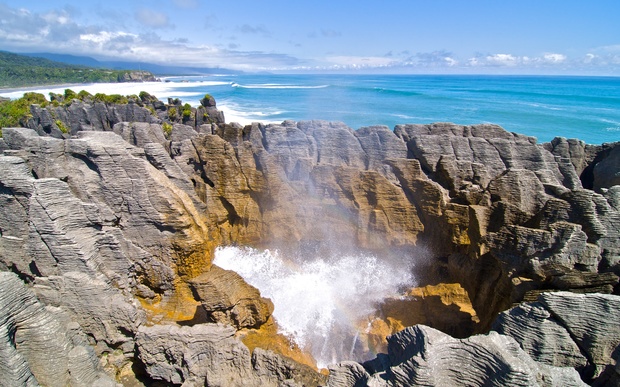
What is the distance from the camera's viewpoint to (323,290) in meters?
11.2

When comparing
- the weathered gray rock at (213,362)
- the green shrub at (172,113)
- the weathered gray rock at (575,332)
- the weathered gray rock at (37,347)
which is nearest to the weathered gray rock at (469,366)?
the weathered gray rock at (575,332)

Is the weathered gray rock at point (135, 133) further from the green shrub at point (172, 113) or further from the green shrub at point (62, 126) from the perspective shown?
the green shrub at point (172, 113)

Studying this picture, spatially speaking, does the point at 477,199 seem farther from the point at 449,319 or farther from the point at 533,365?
the point at 533,365

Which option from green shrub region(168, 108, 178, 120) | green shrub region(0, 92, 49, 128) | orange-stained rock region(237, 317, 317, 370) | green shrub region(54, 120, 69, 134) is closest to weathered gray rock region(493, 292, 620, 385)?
orange-stained rock region(237, 317, 317, 370)

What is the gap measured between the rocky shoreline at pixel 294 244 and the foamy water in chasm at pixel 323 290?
0.46 meters

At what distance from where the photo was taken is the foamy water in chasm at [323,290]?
31.5 ft

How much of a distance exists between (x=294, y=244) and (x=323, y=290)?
6.69ft

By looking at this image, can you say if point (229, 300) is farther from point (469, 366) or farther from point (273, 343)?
point (469, 366)

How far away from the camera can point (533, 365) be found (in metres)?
4.95

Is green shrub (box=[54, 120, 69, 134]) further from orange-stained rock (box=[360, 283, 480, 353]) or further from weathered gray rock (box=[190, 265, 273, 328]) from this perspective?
orange-stained rock (box=[360, 283, 480, 353])

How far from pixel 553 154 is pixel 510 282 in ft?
21.7

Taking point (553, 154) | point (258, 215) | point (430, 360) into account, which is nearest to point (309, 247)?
point (258, 215)

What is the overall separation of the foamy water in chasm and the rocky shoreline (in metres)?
0.46

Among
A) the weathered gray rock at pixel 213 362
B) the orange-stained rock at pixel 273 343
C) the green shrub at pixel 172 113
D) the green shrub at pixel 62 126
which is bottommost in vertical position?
the orange-stained rock at pixel 273 343
